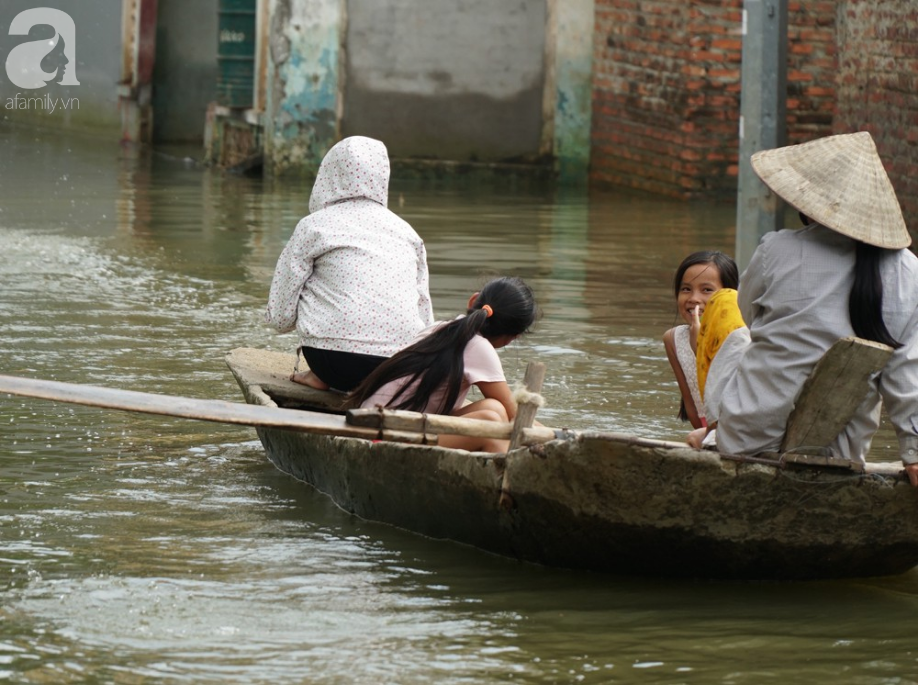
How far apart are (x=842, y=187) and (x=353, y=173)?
247 cm

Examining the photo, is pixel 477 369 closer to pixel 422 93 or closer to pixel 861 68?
pixel 861 68

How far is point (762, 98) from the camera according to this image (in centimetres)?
916

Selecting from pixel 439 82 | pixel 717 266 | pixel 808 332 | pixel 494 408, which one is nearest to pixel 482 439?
pixel 494 408

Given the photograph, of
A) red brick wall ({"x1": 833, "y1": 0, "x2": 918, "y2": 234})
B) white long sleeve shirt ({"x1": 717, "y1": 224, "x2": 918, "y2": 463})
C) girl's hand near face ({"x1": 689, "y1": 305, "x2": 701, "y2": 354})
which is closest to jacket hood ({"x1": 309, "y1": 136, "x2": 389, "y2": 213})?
girl's hand near face ({"x1": 689, "y1": 305, "x2": 701, "y2": 354})

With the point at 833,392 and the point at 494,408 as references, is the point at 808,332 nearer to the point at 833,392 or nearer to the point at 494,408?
the point at 833,392

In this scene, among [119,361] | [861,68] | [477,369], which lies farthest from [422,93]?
[477,369]

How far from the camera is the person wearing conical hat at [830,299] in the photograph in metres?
5.18

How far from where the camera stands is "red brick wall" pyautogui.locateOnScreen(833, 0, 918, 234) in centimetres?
1216

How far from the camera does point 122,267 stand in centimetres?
1230

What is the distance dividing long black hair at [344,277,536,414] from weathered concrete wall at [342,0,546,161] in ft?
37.7

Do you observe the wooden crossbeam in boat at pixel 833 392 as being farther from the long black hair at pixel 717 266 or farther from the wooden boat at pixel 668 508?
the long black hair at pixel 717 266

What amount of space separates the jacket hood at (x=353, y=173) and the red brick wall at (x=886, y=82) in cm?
600

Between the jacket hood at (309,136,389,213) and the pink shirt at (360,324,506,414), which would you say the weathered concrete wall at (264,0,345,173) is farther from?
the pink shirt at (360,324,506,414)

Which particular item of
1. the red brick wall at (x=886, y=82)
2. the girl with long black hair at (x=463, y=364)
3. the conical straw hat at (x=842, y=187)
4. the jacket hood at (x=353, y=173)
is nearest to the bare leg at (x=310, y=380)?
the jacket hood at (x=353, y=173)
